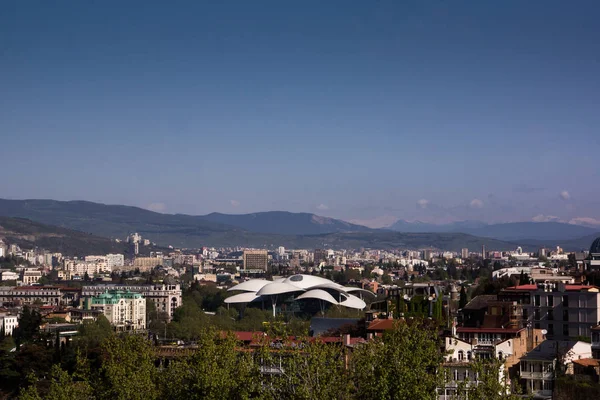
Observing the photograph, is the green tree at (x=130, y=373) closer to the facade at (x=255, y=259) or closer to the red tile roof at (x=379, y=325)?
the red tile roof at (x=379, y=325)

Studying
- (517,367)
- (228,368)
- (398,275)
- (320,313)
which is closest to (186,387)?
(228,368)

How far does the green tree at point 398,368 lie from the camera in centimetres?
2100

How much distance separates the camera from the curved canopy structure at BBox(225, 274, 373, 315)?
70.3m

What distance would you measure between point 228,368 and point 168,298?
62422 millimetres

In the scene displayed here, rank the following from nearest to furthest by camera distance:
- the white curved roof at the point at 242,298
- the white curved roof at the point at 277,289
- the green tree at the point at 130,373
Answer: the green tree at the point at 130,373 < the white curved roof at the point at 277,289 < the white curved roof at the point at 242,298

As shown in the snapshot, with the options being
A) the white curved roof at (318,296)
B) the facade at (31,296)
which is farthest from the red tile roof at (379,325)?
the facade at (31,296)

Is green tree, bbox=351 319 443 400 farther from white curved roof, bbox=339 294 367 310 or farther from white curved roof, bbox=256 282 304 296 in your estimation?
white curved roof, bbox=256 282 304 296

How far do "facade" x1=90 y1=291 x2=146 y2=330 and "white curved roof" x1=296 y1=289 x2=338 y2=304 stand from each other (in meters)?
11.9

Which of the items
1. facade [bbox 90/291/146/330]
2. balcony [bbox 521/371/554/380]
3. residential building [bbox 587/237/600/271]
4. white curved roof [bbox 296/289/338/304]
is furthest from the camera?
residential building [bbox 587/237/600/271]

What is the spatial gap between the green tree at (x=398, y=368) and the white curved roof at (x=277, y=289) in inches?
1887

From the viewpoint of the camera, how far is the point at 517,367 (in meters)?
30.3

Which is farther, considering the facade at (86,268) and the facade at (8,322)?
the facade at (86,268)

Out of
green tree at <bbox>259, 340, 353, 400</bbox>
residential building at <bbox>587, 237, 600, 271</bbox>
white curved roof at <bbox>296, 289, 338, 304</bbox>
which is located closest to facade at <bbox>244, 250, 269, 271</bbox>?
residential building at <bbox>587, 237, 600, 271</bbox>

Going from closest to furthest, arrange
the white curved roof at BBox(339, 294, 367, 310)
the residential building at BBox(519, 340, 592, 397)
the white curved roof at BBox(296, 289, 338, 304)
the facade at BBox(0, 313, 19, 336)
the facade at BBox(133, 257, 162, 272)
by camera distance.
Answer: the residential building at BBox(519, 340, 592, 397) → the facade at BBox(0, 313, 19, 336) → the white curved roof at BBox(339, 294, 367, 310) → the white curved roof at BBox(296, 289, 338, 304) → the facade at BBox(133, 257, 162, 272)
